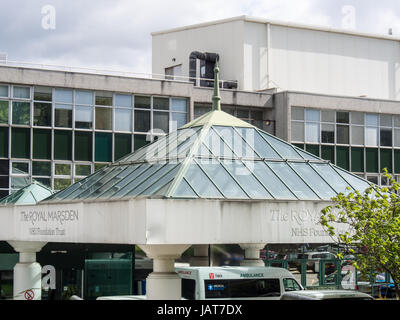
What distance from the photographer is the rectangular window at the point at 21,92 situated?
40.4 metres

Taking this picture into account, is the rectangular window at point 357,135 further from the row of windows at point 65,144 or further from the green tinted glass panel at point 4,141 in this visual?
the green tinted glass panel at point 4,141

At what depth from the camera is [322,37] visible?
2215 inches

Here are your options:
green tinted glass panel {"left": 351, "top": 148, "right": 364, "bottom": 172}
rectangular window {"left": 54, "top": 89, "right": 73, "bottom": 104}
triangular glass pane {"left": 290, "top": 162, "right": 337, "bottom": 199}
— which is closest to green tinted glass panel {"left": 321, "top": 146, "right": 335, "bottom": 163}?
green tinted glass panel {"left": 351, "top": 148, "right": 364, "bottom": 172}

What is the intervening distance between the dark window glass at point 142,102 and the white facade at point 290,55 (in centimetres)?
1027

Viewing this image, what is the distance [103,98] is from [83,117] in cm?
144

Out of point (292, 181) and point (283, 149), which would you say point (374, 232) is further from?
point (283, 149)

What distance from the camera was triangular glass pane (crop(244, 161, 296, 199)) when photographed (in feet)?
75.8

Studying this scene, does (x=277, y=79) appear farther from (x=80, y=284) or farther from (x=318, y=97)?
(x=80, y=284)

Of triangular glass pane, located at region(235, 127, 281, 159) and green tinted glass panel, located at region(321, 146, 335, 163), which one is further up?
green tinted glass panel, located at region(321, 146, 335, 163)

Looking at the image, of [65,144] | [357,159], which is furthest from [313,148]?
[65,144]

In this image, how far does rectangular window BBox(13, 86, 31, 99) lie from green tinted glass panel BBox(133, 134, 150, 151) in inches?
233

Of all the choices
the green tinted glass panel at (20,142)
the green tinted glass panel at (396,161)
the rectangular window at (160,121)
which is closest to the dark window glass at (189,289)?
the green tinted glass panel at (20,142)

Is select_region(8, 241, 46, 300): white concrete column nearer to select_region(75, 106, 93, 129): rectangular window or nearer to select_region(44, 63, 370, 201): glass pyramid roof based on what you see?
select_region(44, 63, 370, 201): glass pyramid roof
